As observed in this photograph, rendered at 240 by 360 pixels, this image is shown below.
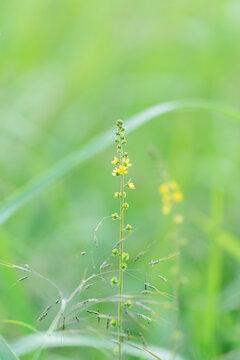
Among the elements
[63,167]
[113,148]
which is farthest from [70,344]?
[113,148]

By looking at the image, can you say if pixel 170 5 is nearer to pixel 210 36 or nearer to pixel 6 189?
pixel 210 36

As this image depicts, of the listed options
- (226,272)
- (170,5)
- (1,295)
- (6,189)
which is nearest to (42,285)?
(1,295)

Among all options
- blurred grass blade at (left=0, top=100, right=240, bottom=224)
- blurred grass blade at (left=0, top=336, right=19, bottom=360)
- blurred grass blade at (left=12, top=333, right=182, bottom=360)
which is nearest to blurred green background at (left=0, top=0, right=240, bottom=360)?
blurred grass blade at (left=12, top=333, right=182, bottom=360)

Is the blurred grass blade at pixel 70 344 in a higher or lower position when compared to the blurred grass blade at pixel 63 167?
lower

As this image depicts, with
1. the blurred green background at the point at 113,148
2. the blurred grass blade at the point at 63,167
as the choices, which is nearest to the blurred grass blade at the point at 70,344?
the blurred green background at the point at 113,148

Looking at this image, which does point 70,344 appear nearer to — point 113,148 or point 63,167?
point 63,167

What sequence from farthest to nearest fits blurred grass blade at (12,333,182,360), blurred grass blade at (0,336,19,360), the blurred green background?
the blurred green background < blurred grass blade at (12,333,182,360) < blurred grass blade at (0,336,19,360)

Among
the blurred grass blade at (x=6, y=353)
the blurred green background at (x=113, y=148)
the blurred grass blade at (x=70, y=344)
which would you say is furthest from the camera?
the blurred green background at (x=113, y=148)

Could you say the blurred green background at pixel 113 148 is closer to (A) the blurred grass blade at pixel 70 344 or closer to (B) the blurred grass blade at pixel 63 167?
(A) the blurred grass blade at pixel 70 344

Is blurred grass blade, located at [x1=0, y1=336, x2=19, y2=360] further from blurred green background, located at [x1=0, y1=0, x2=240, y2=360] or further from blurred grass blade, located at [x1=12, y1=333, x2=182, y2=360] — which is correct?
blurred green background, located at [x1=0, y1=0, x2=240, y2=360]
